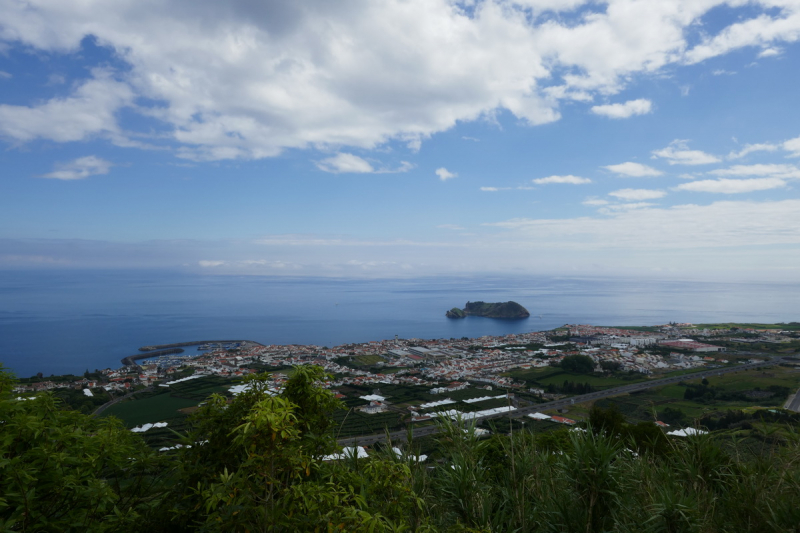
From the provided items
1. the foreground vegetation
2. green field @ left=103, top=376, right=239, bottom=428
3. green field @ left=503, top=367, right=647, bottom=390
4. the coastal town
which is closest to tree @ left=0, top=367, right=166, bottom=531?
the foreground vegetation

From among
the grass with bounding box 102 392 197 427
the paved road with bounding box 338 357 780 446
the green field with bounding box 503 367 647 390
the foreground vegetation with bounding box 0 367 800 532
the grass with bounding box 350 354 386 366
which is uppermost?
the foreground vegetation with bounding box 0 367 800 532

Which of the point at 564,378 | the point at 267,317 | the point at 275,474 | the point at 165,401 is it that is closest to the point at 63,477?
the point at 275,474

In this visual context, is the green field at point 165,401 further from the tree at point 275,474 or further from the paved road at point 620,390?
the tree at point 275,474

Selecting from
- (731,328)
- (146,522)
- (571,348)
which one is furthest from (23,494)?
(731,328)

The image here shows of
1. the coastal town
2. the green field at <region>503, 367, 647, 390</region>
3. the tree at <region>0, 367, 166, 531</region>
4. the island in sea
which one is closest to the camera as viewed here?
the tree at <region>0, 367, 166, 531</region>

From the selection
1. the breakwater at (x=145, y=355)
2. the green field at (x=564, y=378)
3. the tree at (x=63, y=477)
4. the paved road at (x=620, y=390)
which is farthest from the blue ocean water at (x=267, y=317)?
the tree at (x=63, y=477)

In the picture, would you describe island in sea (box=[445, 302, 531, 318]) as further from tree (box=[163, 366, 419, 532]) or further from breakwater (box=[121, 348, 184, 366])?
tree (box=[163, 366, 419, 532])
